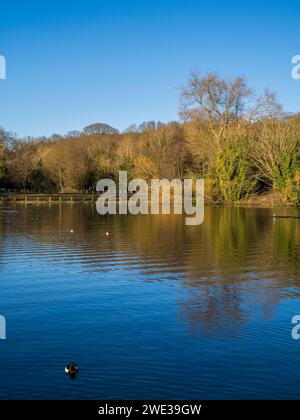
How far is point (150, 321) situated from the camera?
14039 mm

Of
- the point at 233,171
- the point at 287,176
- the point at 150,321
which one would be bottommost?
the point at 150,321

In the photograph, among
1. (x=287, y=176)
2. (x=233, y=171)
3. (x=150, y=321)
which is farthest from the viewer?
(x=233, y=171)

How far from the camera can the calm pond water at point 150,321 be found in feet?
32.9

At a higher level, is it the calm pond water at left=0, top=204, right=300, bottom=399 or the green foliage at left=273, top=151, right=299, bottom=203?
the green foliage at left=273, top=151, right=299, bottom=203

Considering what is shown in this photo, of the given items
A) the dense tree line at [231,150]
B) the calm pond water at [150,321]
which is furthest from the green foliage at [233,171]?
the calm pond water at [150,321]

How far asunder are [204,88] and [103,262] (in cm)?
5081

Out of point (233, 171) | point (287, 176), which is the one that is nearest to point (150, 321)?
point (287, 176)

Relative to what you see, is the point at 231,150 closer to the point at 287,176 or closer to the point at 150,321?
the point at 287,176

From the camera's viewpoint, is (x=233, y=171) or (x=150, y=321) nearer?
(x=150, y=321)

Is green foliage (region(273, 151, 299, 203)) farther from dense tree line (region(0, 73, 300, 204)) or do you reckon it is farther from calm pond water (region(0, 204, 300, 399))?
calm pond water (region(0, 204, 300, 399))

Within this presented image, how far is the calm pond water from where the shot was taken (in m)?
10.0

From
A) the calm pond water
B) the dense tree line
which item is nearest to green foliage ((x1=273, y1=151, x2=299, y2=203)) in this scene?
the dense tree line

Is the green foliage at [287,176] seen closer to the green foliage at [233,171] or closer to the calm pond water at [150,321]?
the green foliage at [233,171]

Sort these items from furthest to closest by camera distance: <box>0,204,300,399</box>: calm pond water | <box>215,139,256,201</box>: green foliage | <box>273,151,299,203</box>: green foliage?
<box>215,139,256,201</box>: green foliage → <box>273,151,299,203</box>: green foliage → <box>0,204,300,399</box>: calm pond water
